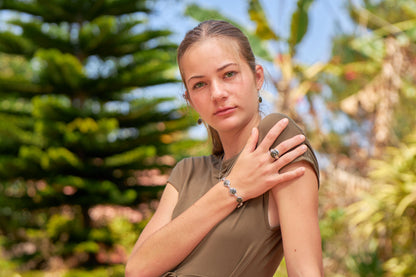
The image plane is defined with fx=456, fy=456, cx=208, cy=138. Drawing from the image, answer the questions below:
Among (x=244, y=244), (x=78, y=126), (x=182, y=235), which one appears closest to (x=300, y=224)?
(x=244, y=244)

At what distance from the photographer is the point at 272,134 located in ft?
3.10

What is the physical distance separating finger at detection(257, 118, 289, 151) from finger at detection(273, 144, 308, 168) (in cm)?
5

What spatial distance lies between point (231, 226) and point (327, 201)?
23.3 feet

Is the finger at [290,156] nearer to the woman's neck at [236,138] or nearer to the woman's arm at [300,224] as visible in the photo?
the woman's arm at [300,224]

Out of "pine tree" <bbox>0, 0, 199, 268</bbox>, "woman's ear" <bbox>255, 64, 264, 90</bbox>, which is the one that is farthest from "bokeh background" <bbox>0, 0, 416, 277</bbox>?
"woman's ear" <bbox>255, 64, 264, 90</bbox>

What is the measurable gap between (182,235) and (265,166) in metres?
0.24

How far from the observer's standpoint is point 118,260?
25.8 ft

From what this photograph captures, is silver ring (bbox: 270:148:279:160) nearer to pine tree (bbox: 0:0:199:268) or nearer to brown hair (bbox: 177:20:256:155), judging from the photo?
brown hair (bbox: 177:20:256:155)

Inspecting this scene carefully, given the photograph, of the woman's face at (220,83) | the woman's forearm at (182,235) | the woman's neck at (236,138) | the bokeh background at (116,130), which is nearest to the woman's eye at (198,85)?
the woman's face at (220,83)

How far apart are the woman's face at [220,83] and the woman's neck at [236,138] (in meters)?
0.02

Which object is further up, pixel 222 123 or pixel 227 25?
pixel 227 25

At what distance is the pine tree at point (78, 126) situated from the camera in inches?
283

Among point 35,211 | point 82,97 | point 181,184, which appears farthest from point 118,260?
point 181,184

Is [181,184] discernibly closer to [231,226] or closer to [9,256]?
[231,226]
